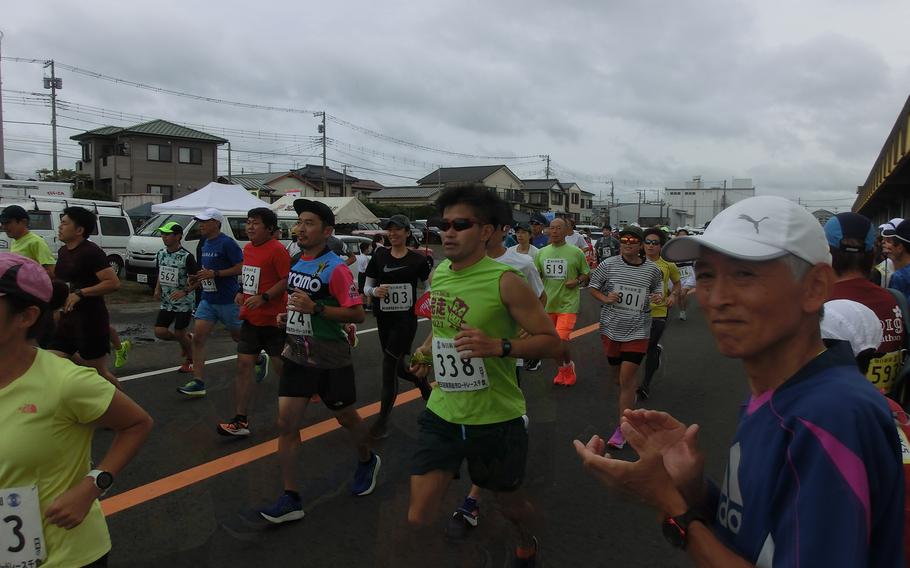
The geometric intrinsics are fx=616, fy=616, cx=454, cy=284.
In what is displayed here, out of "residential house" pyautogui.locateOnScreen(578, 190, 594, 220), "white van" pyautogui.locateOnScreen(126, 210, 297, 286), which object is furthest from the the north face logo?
"residential house" pyautogui.locateOnScreen(578, 190, 594, 220)

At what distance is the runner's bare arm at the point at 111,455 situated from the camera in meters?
1.91

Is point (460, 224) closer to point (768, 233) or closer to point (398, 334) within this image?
point (768, 233)

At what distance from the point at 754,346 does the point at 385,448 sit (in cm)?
414

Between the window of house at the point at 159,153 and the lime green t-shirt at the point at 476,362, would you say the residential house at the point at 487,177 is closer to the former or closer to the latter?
the window of house at the point at 159,153

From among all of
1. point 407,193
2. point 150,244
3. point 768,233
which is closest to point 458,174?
point 407,193

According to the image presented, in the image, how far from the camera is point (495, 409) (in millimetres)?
3023

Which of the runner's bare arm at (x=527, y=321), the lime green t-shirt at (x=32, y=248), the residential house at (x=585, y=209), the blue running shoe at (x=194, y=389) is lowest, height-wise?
the blue running shoe at (x=194, y=389)

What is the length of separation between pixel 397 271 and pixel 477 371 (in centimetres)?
251

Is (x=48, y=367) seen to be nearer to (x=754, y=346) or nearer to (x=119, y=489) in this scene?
(x=754, y=346)

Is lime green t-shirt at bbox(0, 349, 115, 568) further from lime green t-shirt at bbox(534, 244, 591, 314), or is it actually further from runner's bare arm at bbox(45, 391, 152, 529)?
lime green t-shirt at bbox(534, 244, 591, 314)

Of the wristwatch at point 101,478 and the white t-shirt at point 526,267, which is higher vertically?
the white t-shirt at point 526,267

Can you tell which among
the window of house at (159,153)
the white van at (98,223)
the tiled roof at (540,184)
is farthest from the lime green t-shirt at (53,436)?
the tiled roof at (540,184)

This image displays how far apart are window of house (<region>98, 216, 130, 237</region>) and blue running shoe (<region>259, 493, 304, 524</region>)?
16.3 meters

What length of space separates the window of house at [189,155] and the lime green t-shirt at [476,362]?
160ft
